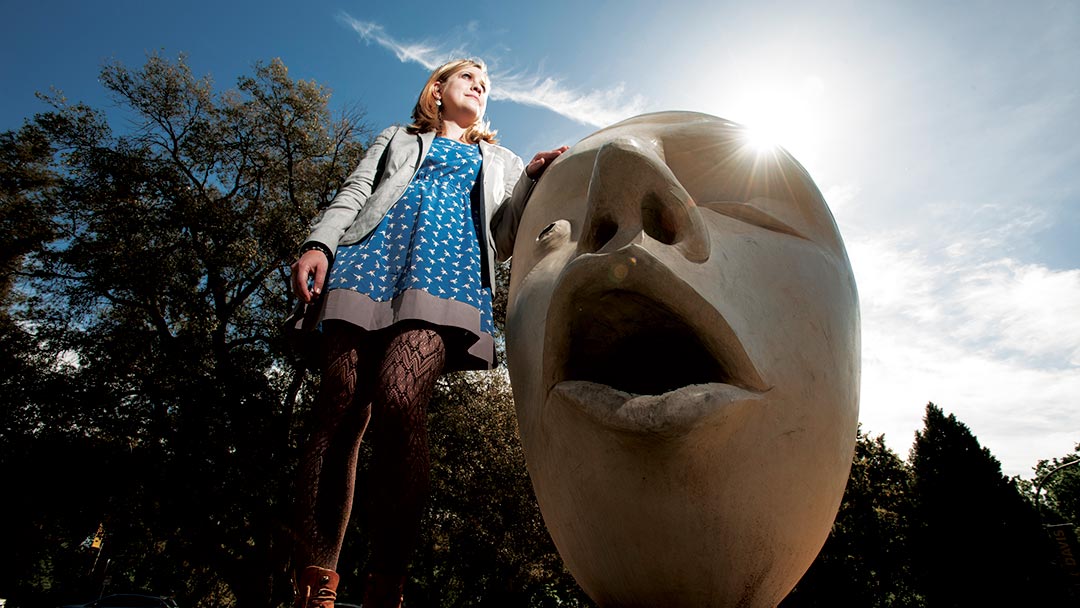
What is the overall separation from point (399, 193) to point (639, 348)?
1317mm

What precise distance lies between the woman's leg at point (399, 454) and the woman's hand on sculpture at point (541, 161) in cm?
91

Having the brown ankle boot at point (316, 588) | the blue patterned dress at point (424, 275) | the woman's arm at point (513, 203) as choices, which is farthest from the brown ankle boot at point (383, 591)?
the woman's arm at point (513, 203)

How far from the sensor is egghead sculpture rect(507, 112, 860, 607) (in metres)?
1.45

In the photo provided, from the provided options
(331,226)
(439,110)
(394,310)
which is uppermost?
(439,110)

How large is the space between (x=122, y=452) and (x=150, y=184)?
531cm

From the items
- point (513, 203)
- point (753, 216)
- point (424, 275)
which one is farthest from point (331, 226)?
point (753, 216)

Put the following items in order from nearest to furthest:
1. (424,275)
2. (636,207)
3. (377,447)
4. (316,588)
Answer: (636,207) → (316,588) → (377,447) → (424,275)

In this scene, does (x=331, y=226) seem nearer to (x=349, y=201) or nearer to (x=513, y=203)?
(x=349, y=201)

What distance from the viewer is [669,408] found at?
138cm

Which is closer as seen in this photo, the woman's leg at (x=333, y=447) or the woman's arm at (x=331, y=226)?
the woman's leg at (x=333, y=447)

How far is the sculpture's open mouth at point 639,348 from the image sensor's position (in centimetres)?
141

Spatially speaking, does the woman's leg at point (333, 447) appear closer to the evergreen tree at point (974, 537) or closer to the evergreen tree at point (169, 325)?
the evergreen tree at point (169, 325)

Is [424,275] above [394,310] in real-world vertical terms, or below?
above

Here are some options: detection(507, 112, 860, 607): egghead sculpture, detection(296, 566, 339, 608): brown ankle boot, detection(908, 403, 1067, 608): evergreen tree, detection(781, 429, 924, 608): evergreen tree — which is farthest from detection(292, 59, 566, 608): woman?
detection(908, 403, 1067, 608): evergreen tree
